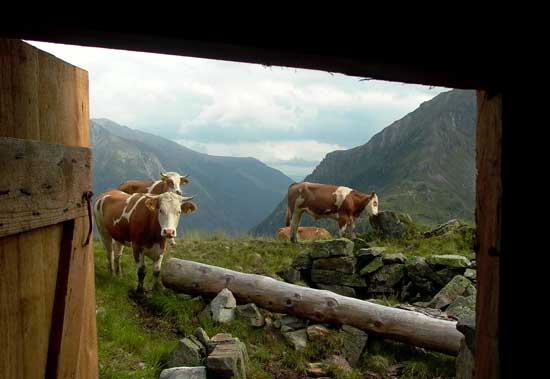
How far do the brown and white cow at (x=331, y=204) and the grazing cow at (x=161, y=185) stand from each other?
3423 millimetres

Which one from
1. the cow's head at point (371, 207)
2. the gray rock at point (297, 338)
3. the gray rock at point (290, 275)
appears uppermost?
the cow's head at point (371, 207)

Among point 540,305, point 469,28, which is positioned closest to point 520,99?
point 469,28

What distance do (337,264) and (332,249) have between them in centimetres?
32

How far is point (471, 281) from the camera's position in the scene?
857 centimetres

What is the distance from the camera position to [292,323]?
761cm

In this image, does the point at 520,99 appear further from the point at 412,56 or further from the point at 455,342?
the point at 455,342

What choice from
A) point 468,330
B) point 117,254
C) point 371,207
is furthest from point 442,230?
point 468,330

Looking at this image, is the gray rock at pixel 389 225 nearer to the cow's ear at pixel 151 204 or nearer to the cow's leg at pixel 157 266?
the cow's leg at pixel 157 266

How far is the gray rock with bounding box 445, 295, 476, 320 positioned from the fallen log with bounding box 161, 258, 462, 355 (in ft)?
2.31

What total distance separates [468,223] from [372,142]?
132445mm

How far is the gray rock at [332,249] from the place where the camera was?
953cm

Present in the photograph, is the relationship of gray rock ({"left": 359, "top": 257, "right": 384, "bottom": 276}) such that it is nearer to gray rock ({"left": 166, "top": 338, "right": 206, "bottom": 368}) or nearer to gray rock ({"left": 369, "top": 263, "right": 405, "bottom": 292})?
gray rock ({"left": 369, "top": 263, "right": 405, "bottom": 292})

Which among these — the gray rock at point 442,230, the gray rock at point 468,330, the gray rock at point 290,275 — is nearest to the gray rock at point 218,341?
the gray rock at point 468,330

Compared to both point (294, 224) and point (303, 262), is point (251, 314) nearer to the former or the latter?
point (303, 262)
